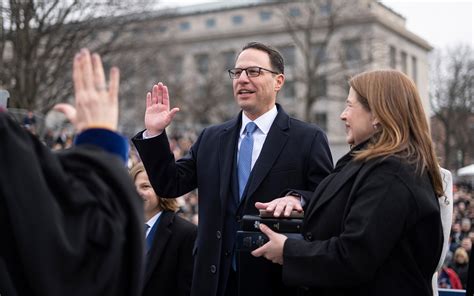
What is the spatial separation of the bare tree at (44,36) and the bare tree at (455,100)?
1268 inches

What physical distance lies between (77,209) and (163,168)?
187 centimetres

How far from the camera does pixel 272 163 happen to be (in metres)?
3.89

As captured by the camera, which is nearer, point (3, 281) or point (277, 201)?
point (3, 281)

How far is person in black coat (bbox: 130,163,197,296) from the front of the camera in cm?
428

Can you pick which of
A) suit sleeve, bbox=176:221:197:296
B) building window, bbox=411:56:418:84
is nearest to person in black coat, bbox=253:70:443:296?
suit sleeve, bbox=176:221:197:296

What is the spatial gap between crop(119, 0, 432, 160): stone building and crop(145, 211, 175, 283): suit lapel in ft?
48.8

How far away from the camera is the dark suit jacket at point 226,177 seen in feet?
12.5

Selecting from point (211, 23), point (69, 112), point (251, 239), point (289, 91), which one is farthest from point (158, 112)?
point (211, 23)

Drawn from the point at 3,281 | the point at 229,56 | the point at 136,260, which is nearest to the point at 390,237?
the point at 136,260

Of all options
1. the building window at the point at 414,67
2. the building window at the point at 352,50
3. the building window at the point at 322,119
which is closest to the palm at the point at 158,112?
the building window at the point at 352,50

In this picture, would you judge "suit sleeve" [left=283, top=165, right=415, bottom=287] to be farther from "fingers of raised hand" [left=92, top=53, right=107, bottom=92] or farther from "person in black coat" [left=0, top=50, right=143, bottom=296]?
"fingers of raised hand" [left=92, top=53, right=107, bottom=92]

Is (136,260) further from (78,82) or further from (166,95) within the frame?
(166,95)

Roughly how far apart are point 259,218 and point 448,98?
48.2 m

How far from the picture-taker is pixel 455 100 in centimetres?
4803
